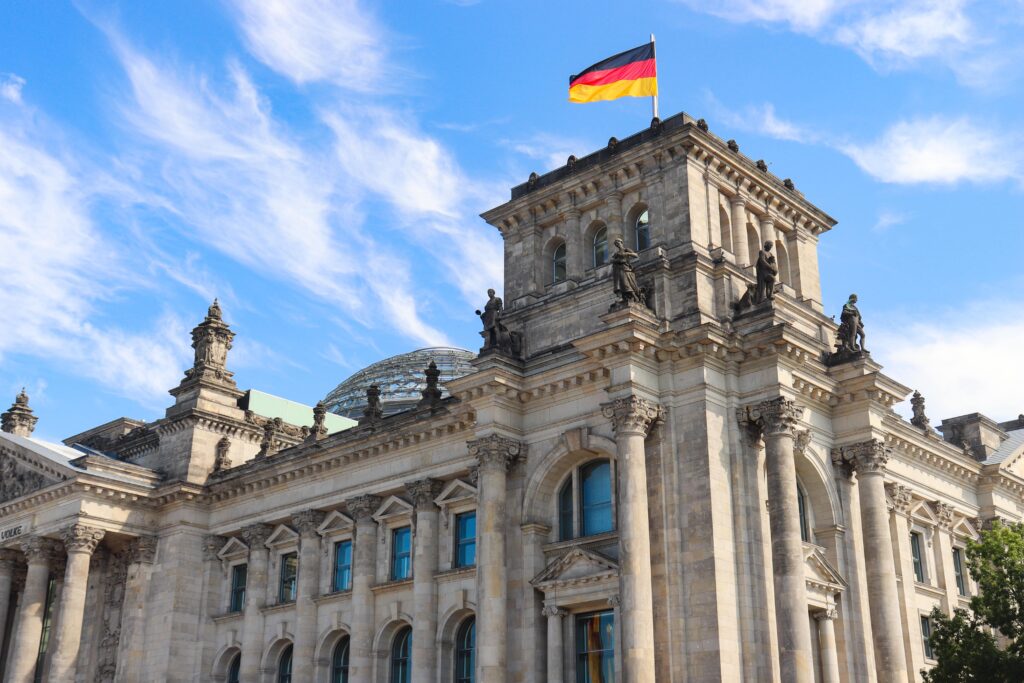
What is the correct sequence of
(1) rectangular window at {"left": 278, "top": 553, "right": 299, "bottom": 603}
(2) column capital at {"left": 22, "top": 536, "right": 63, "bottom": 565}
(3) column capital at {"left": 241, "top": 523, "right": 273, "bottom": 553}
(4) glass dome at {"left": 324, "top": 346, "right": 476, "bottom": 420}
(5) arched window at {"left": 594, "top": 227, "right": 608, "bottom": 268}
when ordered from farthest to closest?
1. (4) glass dome at {"left": 324, "top": 346, "right": 476, "bottom": 420}
2. (2) column capital at {"left": 22, "top": 536, "right": 63, "bottom": 565}
3. (3) column capital at {"left": 241, "top": 523, "right": 273, "bottom": 553}
4. (1) rectangular window at {"left": 278, "top": 553, "right": 299, "bottom": 603}
5. (5) arched window at {"left": 594, "top": 227, "right": 608, "bottom": 268}

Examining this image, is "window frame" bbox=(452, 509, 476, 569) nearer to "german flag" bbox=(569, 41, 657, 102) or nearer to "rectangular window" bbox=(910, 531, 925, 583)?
"german flag" bbox=(569, 41, 657, 102)

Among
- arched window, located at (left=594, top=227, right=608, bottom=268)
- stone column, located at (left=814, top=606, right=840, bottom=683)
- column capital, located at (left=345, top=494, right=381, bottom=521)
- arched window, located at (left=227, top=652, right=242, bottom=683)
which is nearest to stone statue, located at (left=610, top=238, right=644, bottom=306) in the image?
arched window, located at (left=594, top=227, right=608, bottom=268)

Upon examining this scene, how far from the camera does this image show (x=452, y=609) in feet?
111

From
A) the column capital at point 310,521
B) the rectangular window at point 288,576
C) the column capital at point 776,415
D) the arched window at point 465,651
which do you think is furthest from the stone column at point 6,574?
the column capital at point 776,415

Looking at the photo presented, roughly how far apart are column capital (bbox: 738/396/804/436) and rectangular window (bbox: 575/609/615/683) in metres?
6.26

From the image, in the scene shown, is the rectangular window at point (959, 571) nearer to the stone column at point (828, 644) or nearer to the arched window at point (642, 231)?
the stone column at point (828, 644)

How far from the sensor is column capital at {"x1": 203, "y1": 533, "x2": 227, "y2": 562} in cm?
4353

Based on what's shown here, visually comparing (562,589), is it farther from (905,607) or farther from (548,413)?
(905,607)

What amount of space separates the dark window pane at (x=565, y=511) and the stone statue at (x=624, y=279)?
5619mm

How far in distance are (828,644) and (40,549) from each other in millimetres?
29793

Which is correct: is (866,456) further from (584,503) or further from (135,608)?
(135,608)

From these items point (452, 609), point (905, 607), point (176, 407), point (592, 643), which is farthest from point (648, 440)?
point (176, 407)

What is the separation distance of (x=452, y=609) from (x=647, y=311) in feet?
36.4

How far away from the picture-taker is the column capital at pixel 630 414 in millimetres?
28578
